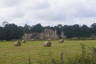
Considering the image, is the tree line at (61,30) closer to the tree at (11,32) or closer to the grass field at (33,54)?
the tree at (11,32)

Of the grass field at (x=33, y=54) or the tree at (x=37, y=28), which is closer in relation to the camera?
the grass field at (x=33, y=54)

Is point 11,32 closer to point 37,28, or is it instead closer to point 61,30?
point 61,30

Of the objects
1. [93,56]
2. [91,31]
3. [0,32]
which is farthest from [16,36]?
[93,56]

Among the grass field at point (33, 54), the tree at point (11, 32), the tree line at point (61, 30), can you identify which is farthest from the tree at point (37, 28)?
the grass field at point (33, 54)

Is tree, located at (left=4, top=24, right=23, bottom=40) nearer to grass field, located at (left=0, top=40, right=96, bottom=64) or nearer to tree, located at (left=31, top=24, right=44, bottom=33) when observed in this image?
tree, located at (left=31, top=24, right=44, bottom=33)

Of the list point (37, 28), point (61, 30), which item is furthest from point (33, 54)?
point (37, 28)

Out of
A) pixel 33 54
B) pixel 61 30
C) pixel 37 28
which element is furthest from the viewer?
pixel 37 28

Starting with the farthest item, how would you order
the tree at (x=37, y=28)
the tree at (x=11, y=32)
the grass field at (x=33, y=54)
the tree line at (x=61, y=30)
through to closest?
the tree at (x=37, y=28) < the tree line at (x=61, y=30) < the tree at (x=11, y=32) < the grass field at (x=33, y=54)

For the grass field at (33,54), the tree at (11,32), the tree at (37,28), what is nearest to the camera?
the grass field at (33,54)

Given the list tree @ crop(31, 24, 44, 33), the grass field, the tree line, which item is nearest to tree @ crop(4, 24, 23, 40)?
the tree line

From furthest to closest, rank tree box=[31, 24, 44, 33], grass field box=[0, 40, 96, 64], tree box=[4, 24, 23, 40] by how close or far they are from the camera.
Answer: tree box=[31, 24, 44, 33], tree box=[4, 24, 23, 40], grass field box=[0, 40, 96, 64]

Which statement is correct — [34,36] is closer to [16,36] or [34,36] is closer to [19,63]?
[16,36]

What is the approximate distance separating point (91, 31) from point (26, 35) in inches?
857

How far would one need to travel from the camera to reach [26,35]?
355 ft
